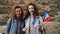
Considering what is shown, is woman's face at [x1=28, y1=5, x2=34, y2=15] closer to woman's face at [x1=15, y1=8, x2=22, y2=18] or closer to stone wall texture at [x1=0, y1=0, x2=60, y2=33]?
woman's face at [x1=15, y1=8, x2=22, y2=18]

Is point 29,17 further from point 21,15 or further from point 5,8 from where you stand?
point 5,8

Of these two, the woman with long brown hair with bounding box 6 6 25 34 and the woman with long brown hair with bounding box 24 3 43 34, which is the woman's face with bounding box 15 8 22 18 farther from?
the woman with long brown hair with bounding box 24 3 43 34

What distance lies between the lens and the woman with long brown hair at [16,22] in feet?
12.8

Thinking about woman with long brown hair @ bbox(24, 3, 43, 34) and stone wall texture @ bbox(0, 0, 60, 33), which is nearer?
woman with long brown hair @ bbox(24, 3, 43, 34)

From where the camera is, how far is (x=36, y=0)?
7285 millimetres

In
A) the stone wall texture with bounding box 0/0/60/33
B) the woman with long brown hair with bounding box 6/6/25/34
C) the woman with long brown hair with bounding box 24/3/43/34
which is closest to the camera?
the woman with long brown hair with bounding box 24/3/43/34

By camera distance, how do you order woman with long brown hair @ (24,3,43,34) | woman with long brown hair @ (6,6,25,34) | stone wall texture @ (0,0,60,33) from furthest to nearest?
stone wall texture @ (0,0,60,33), woman with long brown hair @ (6,6,25,34), woman with long brown hair @ (24,3,43,34)

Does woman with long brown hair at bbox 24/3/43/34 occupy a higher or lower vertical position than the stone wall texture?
higher

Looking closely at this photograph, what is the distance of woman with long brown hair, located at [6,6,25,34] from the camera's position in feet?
12.8

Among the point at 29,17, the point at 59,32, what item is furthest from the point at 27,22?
the point at 59,32

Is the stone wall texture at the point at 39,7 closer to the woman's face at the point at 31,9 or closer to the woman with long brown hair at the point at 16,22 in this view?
the woman with long brown hair at the point at 16,22

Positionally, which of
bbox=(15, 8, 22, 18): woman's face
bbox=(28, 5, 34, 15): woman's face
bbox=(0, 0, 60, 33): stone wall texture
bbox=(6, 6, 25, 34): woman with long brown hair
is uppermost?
bbox=(28, 5, 34, 15): woman's face

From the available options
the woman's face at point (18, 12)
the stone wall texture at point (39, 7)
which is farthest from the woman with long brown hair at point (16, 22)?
the stone wall texture at point (39, 7)

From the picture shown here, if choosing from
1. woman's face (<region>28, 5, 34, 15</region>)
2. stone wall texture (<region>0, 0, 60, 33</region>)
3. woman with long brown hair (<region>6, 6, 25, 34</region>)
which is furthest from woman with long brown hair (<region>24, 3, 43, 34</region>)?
stone wall texture (<region>0, 0, 60, 33</region>)
